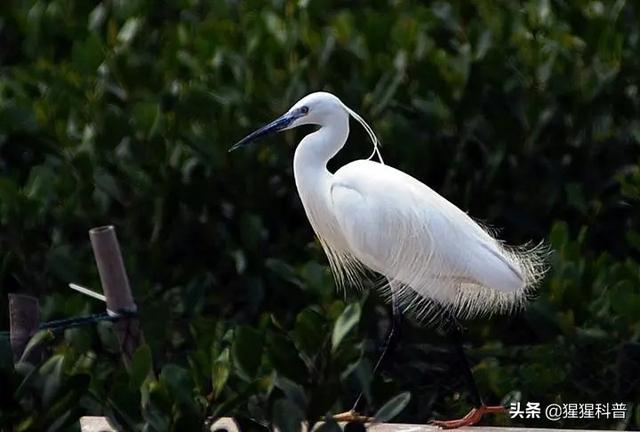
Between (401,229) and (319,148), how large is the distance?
1.27 ft

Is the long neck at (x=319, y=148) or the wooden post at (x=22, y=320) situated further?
the long neck at (x=319, y=148)

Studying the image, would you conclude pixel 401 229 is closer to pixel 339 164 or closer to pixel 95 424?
pixel 95 424

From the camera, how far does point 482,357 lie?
612cm

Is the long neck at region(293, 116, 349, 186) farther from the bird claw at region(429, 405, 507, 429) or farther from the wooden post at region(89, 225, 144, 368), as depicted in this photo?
the bird claw at region(429, 405, 507, 429)

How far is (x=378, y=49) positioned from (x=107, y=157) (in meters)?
1.29

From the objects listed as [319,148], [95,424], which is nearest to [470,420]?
[319,148]

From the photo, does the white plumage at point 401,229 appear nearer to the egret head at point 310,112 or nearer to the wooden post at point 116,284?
the egret head at point 310,112

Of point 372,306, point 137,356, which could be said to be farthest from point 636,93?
point 137,356

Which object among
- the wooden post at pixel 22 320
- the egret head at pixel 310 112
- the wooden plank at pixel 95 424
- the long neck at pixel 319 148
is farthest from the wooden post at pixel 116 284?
the long neck at pixel 319 148

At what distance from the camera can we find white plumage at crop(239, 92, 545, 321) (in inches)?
210

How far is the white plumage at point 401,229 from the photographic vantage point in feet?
17.5

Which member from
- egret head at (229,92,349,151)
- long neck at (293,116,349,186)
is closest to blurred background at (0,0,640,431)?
long neck at (293,116,349,186)

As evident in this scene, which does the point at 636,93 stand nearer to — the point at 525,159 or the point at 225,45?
the point at 525,159

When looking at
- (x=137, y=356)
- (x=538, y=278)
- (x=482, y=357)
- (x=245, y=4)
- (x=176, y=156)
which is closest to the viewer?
(x=137, y=356)
